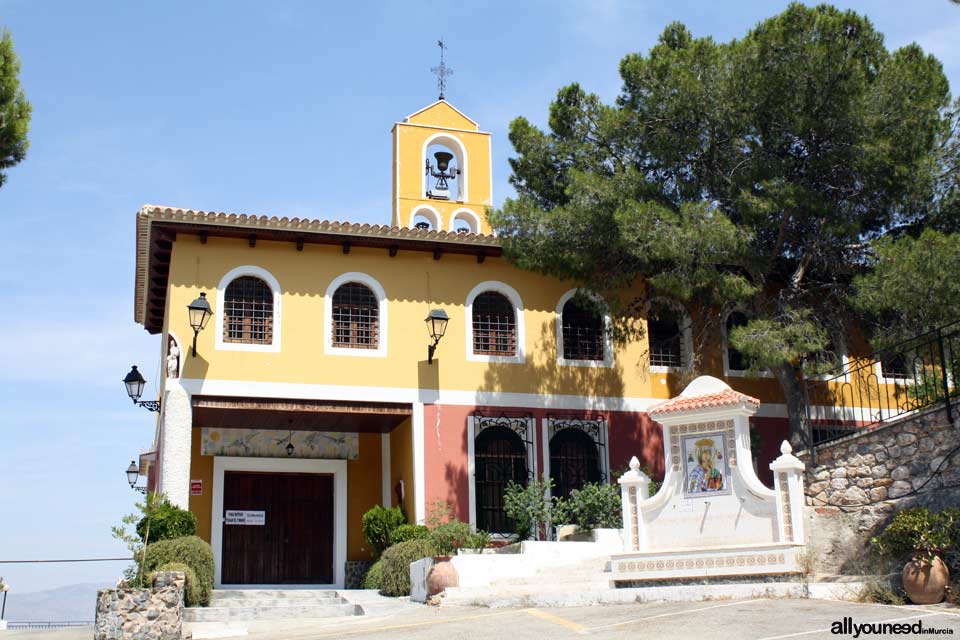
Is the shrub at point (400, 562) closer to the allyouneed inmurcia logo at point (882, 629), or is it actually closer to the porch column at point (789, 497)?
the porch column at point (789, 497)

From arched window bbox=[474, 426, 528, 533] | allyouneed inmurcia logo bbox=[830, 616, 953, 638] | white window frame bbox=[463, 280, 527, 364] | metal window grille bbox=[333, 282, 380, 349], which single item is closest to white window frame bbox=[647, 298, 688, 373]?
white window frame bbox=[463, 280, 527, 364]

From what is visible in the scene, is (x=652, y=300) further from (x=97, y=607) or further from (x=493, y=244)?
(x=97, y=607)

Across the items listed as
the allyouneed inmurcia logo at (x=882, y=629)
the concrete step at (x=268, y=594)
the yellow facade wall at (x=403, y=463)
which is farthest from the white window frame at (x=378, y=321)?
the allyouneed inmurcia logo at (x=882, y=629)

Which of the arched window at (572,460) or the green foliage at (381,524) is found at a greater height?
the arched window at (572,460)

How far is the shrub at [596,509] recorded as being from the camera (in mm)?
17828

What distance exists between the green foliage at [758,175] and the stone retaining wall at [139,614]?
8.79m

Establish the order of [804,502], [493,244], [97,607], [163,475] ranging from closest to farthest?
[97,607] < [804,502] < [163,475] < [493,244]

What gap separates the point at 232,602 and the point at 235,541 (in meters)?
4.75

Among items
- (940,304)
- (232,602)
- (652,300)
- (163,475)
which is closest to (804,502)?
(940,304)

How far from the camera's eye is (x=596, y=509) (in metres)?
17.9

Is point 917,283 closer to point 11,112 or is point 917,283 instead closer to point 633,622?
point 633,622

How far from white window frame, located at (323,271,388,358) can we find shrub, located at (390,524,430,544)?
124 inches

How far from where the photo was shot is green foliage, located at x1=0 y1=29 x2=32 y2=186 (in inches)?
489

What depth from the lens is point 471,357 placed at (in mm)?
19359
